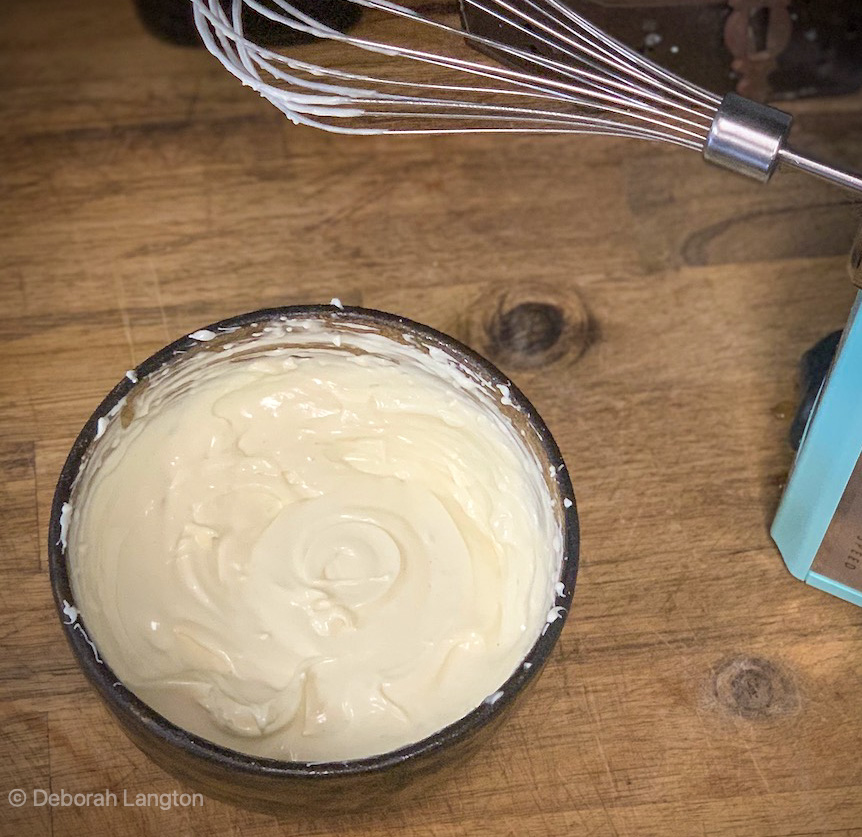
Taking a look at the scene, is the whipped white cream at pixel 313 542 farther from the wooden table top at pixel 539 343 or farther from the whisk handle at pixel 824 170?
the whisk handle at pixel 824 170

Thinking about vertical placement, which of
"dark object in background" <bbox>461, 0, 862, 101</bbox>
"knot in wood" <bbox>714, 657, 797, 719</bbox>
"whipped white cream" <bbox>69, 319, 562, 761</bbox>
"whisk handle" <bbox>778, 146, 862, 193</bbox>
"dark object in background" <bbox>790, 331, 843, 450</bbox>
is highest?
"whisk handle" <bbox>778, 146, 862, 193</bbox>

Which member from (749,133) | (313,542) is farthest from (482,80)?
(313,542)

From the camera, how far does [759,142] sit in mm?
561

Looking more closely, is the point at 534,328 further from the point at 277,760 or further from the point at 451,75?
the point at 277,760

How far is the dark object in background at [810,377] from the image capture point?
752mm

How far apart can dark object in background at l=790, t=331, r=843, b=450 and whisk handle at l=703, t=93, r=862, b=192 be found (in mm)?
215

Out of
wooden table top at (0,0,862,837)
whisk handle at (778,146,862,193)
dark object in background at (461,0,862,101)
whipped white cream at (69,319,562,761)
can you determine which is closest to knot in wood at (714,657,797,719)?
wooden table top at (0,0,862,837)

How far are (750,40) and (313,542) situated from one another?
48cm

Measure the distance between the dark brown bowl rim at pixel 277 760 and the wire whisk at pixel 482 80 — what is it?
113 millimetres

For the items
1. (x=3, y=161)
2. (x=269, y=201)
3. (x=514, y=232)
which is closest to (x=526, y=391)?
(x=514, y=232)

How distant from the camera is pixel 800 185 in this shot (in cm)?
87

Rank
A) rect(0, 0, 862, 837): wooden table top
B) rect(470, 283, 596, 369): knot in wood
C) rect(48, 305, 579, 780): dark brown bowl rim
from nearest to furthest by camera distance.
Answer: rect(48, 305, 579, 780): dark brown bowl rim < rect(0, 0, 862, 837): wooden table top < rect(470, 283, 596, 369): knot in wood

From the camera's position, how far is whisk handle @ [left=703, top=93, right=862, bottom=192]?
1.83 ft

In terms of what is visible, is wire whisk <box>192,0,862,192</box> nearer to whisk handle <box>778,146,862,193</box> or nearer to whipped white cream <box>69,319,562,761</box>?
whisk handle <box>778,146,862,193</box>
